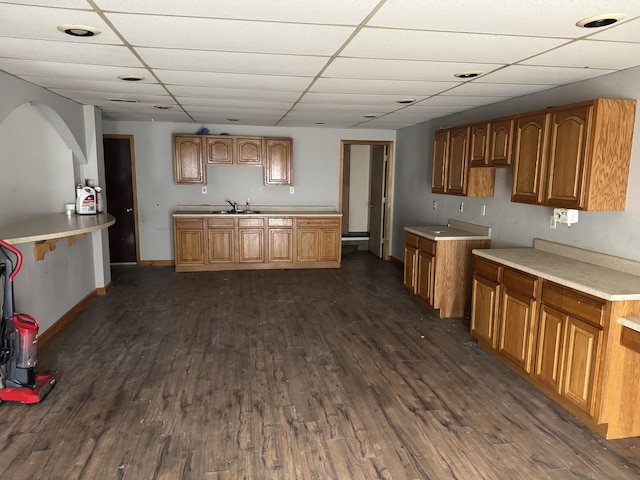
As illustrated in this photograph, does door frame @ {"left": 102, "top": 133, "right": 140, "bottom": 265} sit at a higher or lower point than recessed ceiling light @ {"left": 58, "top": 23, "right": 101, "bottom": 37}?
lower

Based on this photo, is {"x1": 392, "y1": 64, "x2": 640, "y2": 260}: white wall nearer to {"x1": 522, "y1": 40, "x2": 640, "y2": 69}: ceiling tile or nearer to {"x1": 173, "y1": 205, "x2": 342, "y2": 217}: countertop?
{"x1": 522, "y1": 40, "x2": 640, "y2": 69}: ceiling tile

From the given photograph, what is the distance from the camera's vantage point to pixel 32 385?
2.93m

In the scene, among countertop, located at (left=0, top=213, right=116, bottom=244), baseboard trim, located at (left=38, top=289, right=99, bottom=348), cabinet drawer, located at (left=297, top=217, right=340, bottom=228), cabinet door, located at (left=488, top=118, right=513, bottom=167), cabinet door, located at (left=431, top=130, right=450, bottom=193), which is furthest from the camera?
cabinet drawer, located at (left=297, top=217, right=340, bottom=228)

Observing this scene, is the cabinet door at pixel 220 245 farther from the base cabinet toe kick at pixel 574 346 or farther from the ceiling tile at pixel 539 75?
the ceiling tile at pixel 539 75

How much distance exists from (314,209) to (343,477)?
5.41m

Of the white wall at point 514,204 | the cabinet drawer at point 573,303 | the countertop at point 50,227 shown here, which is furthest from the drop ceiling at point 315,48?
the cabinet drawer at point 573,303

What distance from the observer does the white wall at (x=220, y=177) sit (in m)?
6.75

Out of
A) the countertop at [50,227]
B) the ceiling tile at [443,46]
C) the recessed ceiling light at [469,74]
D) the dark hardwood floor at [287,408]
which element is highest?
the recessed ceiling light at [469,74]

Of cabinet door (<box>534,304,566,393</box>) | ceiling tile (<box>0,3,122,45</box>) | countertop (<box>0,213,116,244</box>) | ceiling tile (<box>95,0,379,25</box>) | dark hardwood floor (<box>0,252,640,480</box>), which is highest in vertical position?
ceiling tile (<box>95,0,379,25</box>)

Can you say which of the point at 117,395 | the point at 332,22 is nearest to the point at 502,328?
the point at 332,22

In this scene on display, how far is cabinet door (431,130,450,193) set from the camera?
4902 millimetres

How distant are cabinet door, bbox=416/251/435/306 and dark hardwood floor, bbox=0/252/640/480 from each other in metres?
0.25

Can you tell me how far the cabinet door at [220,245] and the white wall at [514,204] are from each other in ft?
8.95

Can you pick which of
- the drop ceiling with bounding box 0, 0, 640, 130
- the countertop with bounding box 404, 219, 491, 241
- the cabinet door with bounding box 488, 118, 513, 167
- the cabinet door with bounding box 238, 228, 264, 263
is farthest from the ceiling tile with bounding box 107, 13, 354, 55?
the cabinet door with bounding box 238, 228, 264, 263
